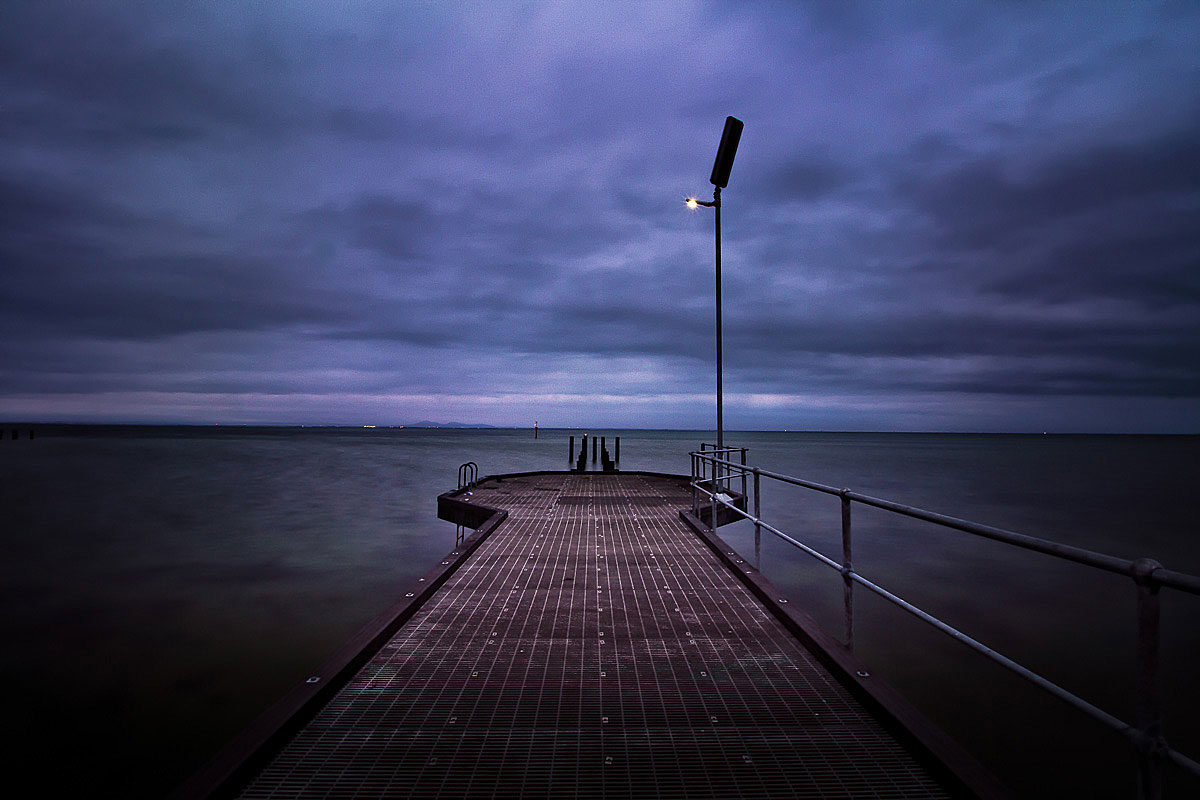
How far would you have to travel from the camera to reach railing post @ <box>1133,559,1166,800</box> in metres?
1.91

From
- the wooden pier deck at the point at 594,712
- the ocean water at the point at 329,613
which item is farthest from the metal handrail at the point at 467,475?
the wooden pier deck at the point at 594,712

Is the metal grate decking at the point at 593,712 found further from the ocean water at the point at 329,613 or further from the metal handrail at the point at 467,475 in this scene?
the metal handrail at the point at 467,475

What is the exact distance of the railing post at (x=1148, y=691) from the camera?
1913 millimetres

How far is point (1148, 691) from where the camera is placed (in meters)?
1.99

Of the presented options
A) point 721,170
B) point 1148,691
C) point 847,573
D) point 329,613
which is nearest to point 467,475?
point 329,613

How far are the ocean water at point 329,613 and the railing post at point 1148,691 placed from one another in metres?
4.50

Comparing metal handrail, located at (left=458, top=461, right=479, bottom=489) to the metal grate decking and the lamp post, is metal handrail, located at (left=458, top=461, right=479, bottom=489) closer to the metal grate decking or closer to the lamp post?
the lamp post

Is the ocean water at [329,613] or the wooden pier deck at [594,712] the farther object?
the ocean water at [329,613]

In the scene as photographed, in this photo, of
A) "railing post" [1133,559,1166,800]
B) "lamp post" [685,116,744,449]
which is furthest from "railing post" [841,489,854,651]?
"lamp post" [685,116,744,449]

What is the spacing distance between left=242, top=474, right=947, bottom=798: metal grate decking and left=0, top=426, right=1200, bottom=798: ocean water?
9.86 ft

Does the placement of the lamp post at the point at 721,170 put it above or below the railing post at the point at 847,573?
above

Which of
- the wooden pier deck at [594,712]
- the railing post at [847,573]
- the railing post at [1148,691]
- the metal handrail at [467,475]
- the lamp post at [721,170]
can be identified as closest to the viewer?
the railing post at [1148,691]

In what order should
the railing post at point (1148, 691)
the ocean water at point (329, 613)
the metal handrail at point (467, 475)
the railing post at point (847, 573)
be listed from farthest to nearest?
the metal handrail at point (467, 475) < the ocean water at point (329, 613) < the railing post at point (847, 573) < the railing post at point (1148, 691)

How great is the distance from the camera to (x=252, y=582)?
11.3 meters
